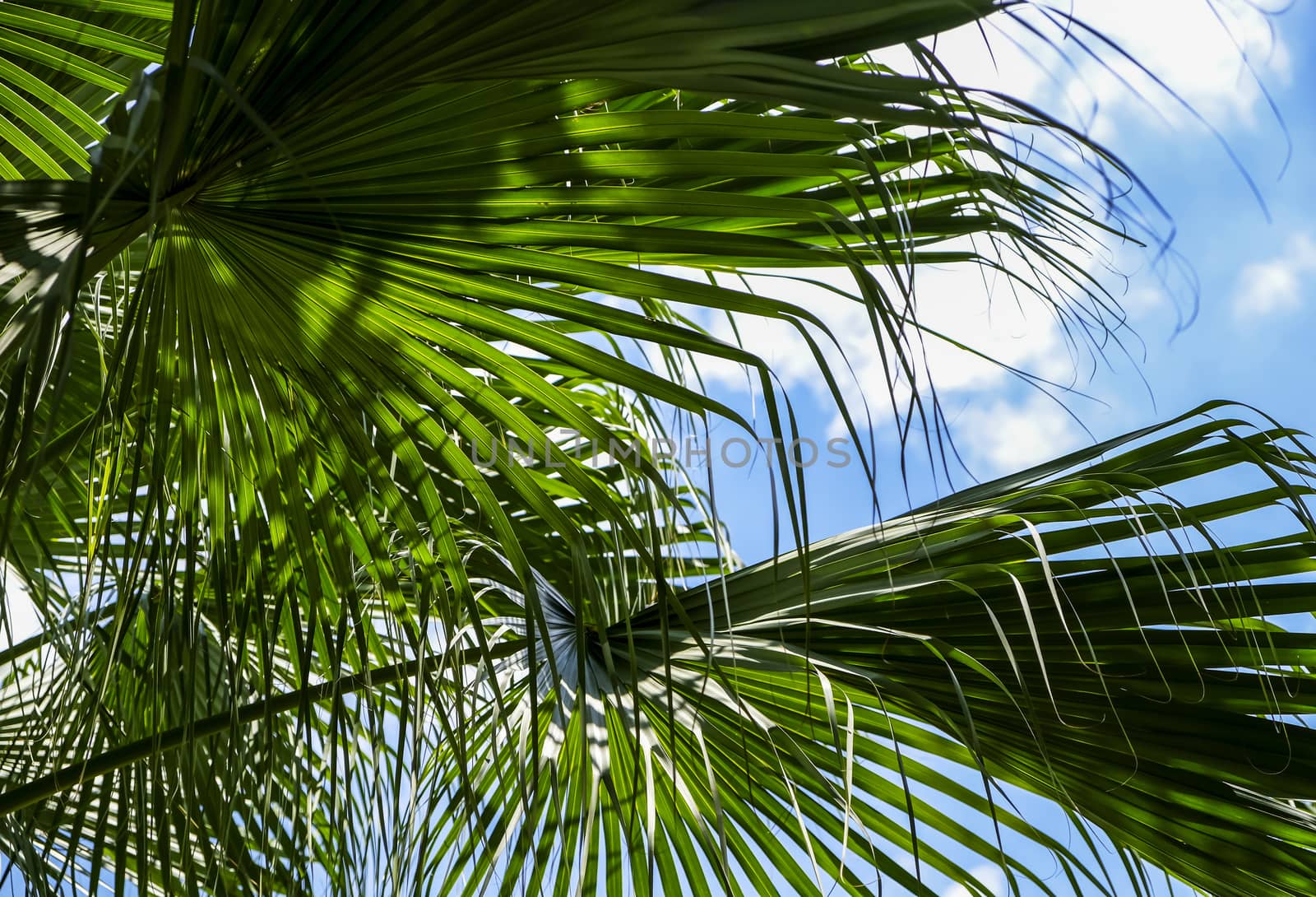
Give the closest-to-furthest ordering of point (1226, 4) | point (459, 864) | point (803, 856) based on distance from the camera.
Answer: point (1226, 4) → point (459, 864) → point (803, 856)

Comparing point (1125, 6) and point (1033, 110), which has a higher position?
point (1125, 6)

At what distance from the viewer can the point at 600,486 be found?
3.34 ft

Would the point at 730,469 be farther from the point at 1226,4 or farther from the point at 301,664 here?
the point at 1226,4

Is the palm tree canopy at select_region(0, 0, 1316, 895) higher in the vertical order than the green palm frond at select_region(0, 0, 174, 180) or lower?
lower

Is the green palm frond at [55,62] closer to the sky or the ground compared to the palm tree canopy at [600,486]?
closer to the sky

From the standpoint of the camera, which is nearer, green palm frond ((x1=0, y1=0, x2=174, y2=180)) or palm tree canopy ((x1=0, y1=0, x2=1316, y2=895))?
palm tree canopy ((x1=0, y1=0, x2=1316, y2=895))

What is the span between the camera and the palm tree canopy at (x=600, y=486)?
2.39 ft

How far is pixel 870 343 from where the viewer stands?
87cm

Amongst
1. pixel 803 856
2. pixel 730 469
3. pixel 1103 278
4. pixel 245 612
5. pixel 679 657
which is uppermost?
pixel 1103 278

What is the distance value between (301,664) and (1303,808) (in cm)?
99

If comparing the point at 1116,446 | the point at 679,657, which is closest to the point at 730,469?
the point at 679,657

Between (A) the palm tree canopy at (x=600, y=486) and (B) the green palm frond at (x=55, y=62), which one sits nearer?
(A) the palm tree canopy at (x=600, y=486)

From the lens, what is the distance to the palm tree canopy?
2.39 ft

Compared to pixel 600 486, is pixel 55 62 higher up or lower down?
higher up
